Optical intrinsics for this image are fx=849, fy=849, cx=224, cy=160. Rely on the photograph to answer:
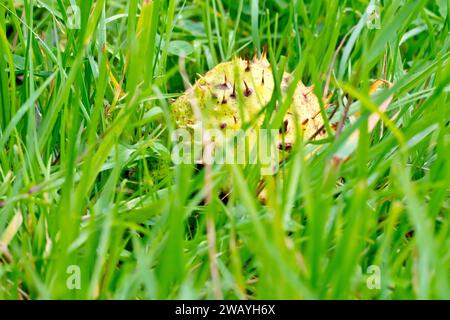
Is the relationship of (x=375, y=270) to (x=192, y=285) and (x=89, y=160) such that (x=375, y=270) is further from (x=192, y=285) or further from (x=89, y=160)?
(x=89, y=160)

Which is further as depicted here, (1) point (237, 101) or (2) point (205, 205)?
(1) point (237, 101)

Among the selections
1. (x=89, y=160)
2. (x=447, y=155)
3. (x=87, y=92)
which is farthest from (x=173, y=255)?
(x=87, y=92)

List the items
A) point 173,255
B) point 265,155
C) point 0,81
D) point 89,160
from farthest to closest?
point 0,81 < point 265,155 < point 89,160 < point 173,255

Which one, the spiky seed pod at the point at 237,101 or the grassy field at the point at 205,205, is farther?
A: the spiky seed pod at the point at 237,101

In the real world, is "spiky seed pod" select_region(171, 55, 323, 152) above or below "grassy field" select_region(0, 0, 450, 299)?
above

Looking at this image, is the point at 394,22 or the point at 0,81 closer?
the point at 394,22

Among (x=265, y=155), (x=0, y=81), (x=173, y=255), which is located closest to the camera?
(x=173, y=255)

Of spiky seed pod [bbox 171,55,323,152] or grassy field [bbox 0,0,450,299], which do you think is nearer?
grassy field [bbox 0,0,450,299]

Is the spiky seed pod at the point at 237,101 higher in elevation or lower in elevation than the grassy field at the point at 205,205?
higher

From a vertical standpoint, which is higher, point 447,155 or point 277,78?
point 277,78

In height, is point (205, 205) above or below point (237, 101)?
below
